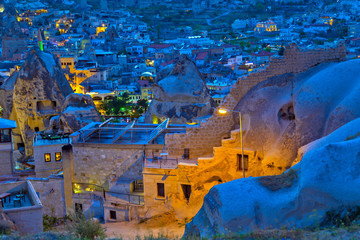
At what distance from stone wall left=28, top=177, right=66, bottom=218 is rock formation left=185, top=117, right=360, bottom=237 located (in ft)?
26.9

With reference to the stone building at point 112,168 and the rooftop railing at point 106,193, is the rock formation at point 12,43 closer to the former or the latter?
the stone building at point 112,168

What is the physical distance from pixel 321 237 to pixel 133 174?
890 cm

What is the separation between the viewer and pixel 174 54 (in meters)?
76.7

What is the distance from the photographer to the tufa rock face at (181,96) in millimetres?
22375

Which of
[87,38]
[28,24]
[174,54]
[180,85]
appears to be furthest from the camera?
[28,24]

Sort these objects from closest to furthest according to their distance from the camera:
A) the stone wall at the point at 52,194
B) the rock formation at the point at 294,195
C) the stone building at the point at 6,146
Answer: the rock formation at the point at 294,195
the stone wall at the point at 52,194
the stone building at the point at 6,146

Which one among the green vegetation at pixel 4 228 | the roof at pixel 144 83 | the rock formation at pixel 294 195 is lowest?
the roof at pixel 144 83

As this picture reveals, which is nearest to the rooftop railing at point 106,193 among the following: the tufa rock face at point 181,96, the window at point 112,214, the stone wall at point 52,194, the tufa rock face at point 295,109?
the window at point 112,214

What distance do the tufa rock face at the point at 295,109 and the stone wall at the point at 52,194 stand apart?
671cm

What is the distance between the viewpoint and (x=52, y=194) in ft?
52.0

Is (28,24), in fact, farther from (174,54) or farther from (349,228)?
(349,228)

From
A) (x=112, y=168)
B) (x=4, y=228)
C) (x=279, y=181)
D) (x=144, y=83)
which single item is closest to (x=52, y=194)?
(x=112, y=168)

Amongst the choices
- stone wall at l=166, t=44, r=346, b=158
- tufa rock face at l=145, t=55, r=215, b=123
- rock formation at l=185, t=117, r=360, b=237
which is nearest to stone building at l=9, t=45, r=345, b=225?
stone wall at l=166, t=44, r=346, b=158

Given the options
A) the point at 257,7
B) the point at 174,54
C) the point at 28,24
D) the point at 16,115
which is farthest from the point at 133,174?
the point at 257,7
